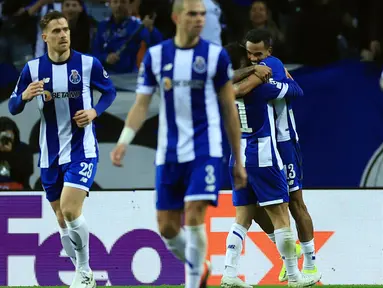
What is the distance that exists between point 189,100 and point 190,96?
25mm

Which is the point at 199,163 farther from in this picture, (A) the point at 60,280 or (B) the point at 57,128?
(A) the point at 60,280

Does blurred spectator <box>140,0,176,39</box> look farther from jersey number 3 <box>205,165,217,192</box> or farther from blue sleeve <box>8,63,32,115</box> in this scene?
jersey number 3 <box>205,165,217,192</box>

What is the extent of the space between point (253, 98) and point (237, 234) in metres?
1.11

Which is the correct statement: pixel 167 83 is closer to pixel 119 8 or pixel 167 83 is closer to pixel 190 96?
pixel 190 96

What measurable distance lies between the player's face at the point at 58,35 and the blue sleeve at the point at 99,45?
6.54 ft

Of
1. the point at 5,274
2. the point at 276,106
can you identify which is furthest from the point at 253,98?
the point at 5,274

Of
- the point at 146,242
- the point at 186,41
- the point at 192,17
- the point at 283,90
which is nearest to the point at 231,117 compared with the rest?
the point at 186,41

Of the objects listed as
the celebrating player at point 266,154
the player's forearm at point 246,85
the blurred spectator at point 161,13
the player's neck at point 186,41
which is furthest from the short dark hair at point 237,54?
the player's neck at point 186,41

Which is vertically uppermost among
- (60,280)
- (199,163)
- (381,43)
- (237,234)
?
(381,43)

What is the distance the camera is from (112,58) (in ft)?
32.4

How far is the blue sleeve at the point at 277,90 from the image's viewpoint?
306 inches

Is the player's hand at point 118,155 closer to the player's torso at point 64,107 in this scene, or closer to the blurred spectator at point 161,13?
the player's torso at point 64,107

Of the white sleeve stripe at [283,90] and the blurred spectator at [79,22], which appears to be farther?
the blurred spectator at [79,22]

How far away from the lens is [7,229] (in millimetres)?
9297
